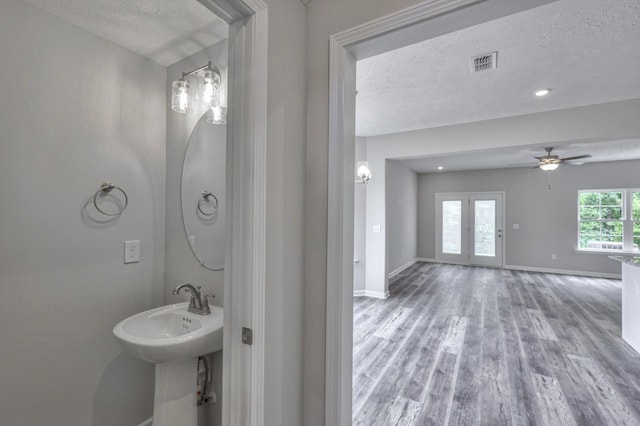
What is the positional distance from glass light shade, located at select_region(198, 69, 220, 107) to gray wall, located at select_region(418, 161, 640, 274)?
7.53 m

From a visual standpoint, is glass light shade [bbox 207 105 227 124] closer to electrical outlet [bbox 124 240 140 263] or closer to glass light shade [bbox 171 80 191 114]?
glass light shade [bbox 171 80 191 114]

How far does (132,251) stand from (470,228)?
7936mm

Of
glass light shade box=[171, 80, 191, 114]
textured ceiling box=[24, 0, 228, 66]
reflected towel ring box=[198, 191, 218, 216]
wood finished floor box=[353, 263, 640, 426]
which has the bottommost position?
wood finished floor box=[353, 263, 640, 426]

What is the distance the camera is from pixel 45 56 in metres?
1.39

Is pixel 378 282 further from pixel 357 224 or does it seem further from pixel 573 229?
pixel 573 229

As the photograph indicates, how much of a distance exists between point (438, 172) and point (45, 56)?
26.5ft

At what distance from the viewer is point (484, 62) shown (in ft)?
7.99

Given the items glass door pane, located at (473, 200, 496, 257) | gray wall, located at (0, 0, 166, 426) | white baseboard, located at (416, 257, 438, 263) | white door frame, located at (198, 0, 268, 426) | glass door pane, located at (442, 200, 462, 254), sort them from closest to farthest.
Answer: white door frame, located at (198, 0, 268, 426), gray wall, located at (0, 0, 166, 426), glass door pane, located at (473, 200, 496, 257), glass door pane, located at (442, 200, 462, 254), white baseboard, located at (416, 257, 438, 263)

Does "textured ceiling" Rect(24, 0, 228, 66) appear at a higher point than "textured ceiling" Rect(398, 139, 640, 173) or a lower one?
lower

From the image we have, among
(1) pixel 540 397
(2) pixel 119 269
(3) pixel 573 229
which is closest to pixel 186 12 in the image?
(2) pixel 119 269

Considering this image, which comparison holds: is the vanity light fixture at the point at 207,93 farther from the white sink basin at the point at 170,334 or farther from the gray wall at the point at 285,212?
the white sink basin at the point at 170,334

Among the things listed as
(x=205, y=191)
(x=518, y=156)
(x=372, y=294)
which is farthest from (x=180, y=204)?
(x=518, y=156)

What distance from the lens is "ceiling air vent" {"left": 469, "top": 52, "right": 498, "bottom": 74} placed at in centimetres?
235

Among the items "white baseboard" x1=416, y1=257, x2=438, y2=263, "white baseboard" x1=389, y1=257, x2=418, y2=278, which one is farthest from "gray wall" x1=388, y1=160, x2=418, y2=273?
"white baseboard" x1=416, y1=257, x2=438, y2=263
